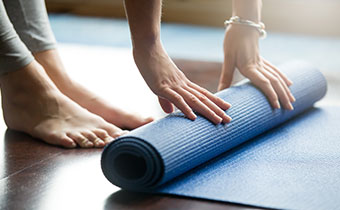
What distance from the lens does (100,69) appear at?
2943 millimetres

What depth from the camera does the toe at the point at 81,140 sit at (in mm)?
1809

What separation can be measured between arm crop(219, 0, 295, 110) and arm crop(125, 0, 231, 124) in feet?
1.12

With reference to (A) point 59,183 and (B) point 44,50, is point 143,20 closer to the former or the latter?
(A) point 59,183

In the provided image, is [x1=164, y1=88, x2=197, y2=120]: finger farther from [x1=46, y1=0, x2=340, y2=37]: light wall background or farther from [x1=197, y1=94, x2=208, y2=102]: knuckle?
[x1=46, y1=0, x2=340, y2=37]: light wall background

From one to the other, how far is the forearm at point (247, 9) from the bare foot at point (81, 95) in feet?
1.47

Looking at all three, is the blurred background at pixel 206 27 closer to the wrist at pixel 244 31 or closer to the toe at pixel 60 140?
the wrist at pixel 244 31

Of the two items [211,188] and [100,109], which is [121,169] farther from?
[100,109]

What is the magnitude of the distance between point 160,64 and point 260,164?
37 centimetres

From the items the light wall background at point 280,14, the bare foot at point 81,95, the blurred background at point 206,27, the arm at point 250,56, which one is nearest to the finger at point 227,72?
the arm at point 250,56

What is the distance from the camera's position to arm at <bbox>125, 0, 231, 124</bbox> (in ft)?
5.28

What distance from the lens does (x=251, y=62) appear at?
1.96 meters

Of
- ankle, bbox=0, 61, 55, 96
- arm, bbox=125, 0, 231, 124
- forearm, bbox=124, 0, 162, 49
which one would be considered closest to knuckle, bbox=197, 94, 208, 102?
arm, bbox=125, 0, 231, 124

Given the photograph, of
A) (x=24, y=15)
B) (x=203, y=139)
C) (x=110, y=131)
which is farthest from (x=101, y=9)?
(x=203, y=139)

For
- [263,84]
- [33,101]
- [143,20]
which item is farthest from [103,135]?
[263,84]
